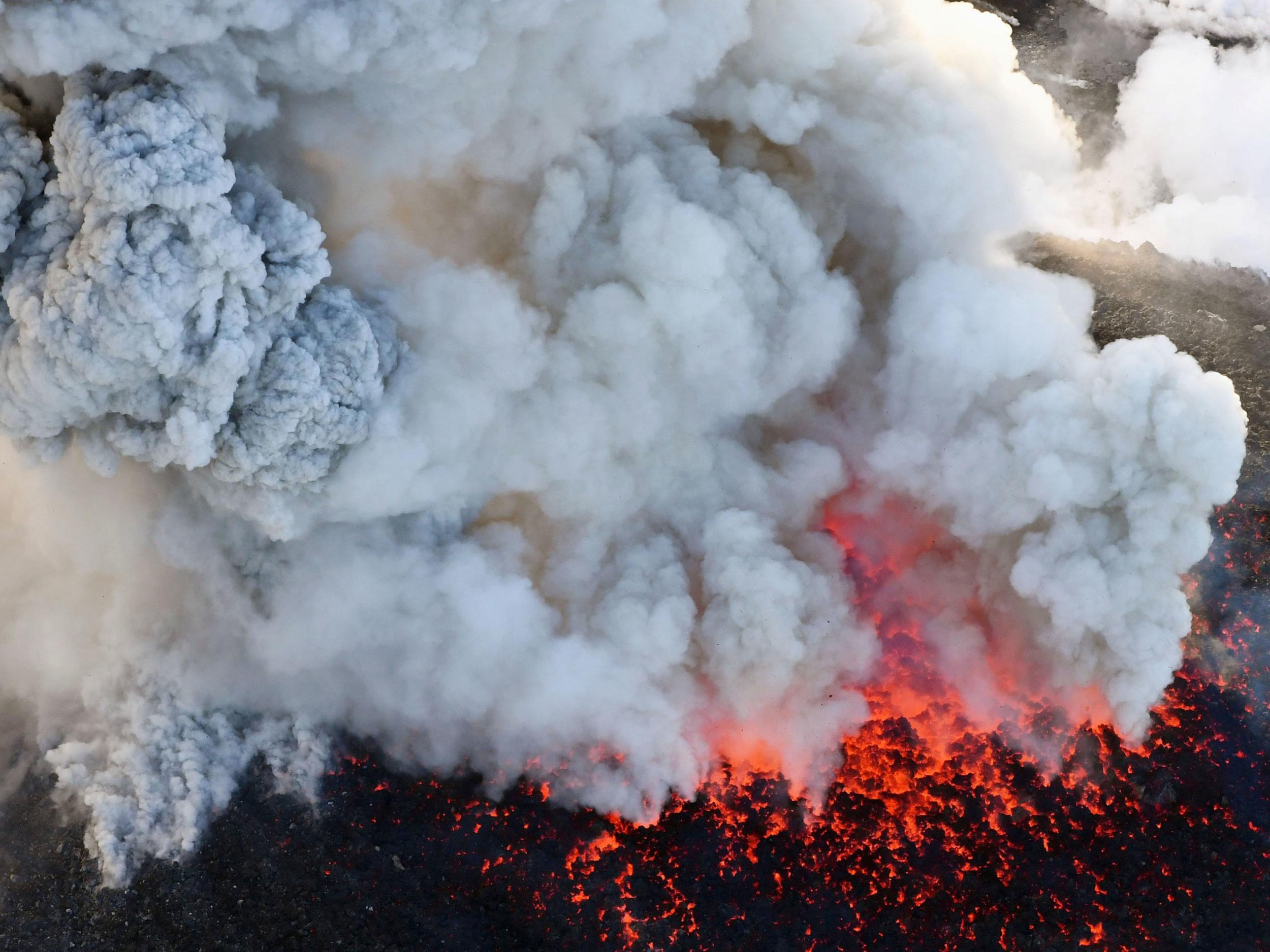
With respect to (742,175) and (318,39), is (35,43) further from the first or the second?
(742,175)

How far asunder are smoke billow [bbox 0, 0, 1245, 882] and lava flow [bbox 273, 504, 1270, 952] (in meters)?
0.75

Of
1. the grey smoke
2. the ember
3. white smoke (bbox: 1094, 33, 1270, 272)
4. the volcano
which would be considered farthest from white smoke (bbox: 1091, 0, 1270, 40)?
the grey smoke

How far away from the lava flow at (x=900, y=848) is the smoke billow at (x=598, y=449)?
75cm

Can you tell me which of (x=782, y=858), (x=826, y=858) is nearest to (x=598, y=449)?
(x=782, y=858)

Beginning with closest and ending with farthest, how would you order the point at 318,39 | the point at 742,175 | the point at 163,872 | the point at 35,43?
the point at 35,43
the point at 318,39
the point at 163,872
the point at 742,175

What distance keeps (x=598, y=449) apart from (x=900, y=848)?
837cm

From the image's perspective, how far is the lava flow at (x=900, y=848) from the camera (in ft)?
58.3

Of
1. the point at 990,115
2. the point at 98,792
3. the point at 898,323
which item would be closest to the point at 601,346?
the point at 898,323

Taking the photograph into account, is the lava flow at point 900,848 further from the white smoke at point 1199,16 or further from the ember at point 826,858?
the white smoke at point 1199,16

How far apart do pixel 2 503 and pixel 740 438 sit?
1354 cm

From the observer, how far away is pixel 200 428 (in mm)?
15703

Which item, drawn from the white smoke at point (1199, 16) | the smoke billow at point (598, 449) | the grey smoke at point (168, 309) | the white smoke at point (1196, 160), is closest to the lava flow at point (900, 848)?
the smoke billow at point (598, 449)

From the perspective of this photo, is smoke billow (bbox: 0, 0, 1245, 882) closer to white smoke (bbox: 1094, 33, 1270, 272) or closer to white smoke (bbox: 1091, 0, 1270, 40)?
white smoke (bbox: 1094, 33, 1270, 272)

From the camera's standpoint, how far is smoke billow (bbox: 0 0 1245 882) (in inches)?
703
